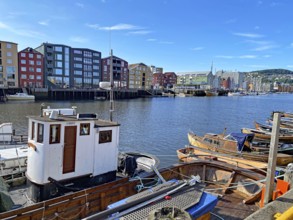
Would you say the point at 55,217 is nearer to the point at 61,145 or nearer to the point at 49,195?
the point at 49,195

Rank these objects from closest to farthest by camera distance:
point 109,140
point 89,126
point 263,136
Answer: point 89,126, point 109,140, point 263,136

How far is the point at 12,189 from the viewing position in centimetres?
955

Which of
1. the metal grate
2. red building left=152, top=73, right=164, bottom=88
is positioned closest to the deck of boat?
the metal grate

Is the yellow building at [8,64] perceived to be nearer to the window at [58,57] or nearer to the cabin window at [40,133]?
the window at [58,57]

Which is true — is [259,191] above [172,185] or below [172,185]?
below

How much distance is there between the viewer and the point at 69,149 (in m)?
8.42

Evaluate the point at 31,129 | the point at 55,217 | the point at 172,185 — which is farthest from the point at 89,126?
the point at 172,185

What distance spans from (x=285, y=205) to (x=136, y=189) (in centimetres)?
559

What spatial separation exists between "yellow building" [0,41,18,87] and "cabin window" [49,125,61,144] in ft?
279

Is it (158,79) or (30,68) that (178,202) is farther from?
(158,79)

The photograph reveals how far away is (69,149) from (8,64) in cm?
8707

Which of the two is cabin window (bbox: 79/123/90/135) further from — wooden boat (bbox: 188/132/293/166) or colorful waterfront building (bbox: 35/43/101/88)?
colorful waterfront building (bbox: 35/43/101/88)

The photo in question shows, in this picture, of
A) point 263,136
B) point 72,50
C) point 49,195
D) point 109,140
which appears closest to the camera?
point 49,195

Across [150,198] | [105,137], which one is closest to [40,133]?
[105,137]
